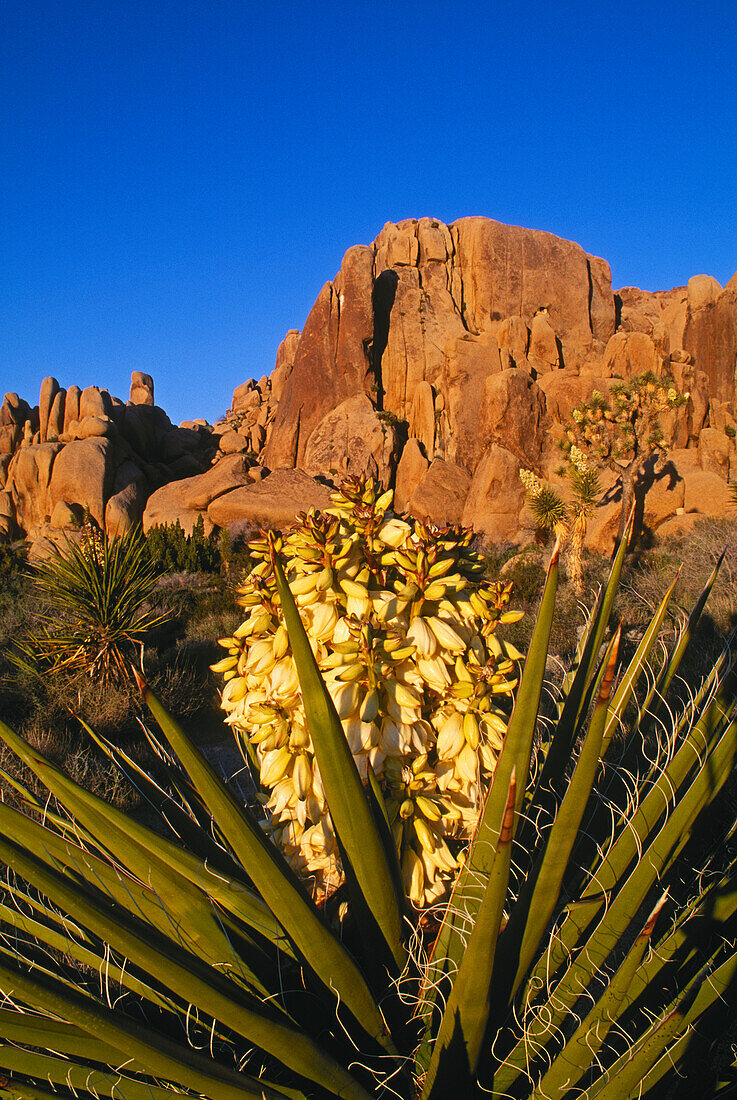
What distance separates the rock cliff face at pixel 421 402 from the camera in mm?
23031

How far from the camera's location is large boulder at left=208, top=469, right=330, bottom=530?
2047 centimetres

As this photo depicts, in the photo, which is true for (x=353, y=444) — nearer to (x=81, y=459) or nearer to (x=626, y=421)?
(x=81, y=459)

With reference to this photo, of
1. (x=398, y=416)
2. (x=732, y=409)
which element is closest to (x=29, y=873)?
(x=398, y=416)

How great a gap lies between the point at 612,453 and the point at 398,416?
12769 millimetres

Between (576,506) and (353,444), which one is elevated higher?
(353,444)

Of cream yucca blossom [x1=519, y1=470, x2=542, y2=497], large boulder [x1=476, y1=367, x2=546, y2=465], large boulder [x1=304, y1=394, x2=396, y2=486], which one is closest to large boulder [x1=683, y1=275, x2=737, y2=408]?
large boulder [x1=476, y1=367, x2=546, y2=465]

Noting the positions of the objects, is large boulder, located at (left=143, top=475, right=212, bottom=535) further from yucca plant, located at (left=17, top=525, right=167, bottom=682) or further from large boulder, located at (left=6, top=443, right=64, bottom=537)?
yucca plant, located at (left=17, top=525, right=167, bottom=682)

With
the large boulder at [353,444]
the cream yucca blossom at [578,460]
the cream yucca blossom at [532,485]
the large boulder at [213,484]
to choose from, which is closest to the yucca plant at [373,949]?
the cream yucca blossom at [532,485]

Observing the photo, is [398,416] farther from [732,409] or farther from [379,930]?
[379,930]

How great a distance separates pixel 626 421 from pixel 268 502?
11821 mm

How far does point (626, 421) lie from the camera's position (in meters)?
15.9

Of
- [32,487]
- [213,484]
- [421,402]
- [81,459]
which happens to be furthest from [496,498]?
[32,487]

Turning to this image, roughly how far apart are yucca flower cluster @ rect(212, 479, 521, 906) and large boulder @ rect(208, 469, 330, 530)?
19.0 metres

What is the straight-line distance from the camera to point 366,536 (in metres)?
1.29
